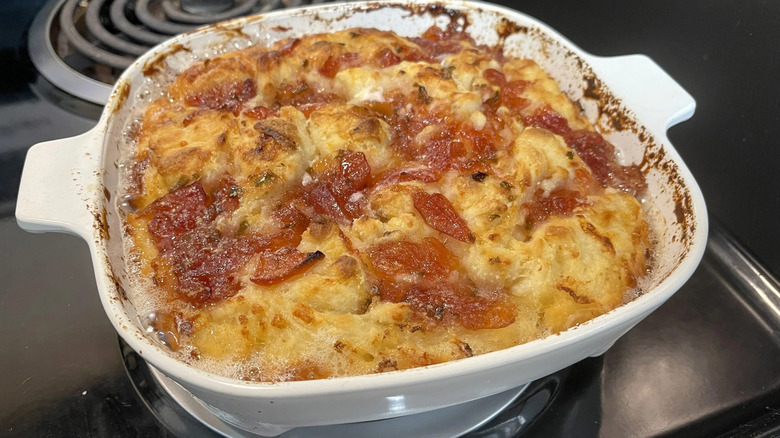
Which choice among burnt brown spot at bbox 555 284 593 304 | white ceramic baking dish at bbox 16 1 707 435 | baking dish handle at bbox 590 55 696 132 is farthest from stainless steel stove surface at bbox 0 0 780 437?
baking dish handle at bbox 590 55 696 132

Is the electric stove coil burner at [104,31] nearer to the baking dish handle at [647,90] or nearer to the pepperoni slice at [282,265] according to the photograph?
the pepperoni slice at [282,265]

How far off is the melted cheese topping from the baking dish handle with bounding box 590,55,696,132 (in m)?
0.16

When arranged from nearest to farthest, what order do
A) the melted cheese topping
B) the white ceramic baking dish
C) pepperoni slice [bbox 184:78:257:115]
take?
the white ceramic baking dish
the melted cheese topping
pepperoni slice [bbox 184:78:257:115]

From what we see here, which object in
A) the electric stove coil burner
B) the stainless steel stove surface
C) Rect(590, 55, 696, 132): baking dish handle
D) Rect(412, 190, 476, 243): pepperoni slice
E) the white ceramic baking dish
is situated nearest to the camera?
the white ceramic baking dish

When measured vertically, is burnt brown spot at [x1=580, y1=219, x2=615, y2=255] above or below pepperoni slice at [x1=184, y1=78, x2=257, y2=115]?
below

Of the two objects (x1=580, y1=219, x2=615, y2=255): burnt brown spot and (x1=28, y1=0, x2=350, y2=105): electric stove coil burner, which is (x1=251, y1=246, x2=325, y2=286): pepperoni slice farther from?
(x1=28, y1=0, x2=350, y2=105): electric stove coil burner

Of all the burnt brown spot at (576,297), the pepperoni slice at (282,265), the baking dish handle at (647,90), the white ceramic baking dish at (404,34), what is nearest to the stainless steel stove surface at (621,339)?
the white ceramic baking dish at (404,34)

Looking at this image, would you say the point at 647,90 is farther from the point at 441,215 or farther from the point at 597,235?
the point at 441,215

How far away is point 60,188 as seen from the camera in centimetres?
147

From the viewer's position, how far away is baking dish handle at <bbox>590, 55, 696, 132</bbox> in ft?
5.72

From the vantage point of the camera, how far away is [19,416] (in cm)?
151

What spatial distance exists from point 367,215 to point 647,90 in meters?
1.05

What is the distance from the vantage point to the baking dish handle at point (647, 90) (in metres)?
1.74

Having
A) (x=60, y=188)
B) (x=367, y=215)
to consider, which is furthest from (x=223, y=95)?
(x=367, y=215)
